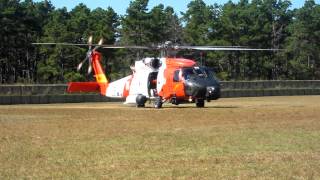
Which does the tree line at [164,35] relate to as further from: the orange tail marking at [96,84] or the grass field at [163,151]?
the grass field at [163,151]

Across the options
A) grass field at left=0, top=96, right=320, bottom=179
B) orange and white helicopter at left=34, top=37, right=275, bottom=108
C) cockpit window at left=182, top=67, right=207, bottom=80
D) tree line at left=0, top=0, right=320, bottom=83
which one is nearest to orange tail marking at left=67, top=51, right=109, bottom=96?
orange and white helicopter at left=34, top=37, right=275, bottom=108

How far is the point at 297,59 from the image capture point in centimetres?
8700

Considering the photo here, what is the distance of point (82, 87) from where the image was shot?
1534 inches

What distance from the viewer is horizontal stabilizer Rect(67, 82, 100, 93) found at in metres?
38.1

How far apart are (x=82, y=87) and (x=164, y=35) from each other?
44128 millimetres

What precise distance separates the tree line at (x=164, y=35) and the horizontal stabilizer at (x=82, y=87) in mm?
30175

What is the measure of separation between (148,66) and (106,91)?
242 inches

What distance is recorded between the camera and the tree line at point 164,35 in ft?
243

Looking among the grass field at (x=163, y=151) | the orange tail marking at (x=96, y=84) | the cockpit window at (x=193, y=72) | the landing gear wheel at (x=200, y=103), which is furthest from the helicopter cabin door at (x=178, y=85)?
the grass field at (x=163, y=151)

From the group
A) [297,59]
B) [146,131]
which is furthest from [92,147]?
[297,59]

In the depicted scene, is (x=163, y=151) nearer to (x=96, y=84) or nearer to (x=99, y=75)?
(x=96, y=84)

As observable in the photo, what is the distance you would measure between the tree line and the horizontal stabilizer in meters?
30.2

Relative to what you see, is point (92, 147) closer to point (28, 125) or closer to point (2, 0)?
point (28, 125)

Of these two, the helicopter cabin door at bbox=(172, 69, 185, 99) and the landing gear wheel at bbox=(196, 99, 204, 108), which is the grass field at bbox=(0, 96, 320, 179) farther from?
the landing gear wheel at bbox=(196, 99, 204, 108)
